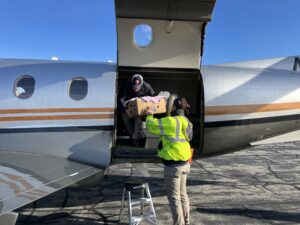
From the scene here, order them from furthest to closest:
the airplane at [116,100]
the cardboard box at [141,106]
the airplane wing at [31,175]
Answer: the airplane at [116,100], the cardboard box at [141,106], the airplane wing at [31,175]

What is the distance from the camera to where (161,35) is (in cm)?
628

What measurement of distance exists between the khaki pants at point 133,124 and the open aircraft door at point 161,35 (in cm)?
102

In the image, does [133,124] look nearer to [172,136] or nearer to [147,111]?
[147,111]

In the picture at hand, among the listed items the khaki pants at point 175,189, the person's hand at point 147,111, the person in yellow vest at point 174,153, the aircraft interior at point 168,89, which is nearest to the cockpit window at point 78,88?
the aircraft interior at point 168,89

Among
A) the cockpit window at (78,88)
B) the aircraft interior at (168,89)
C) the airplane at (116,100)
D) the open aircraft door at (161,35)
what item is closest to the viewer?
the open aircraft door at (161,35)

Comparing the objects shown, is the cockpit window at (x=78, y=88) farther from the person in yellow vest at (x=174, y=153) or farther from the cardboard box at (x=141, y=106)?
the person in yellow vest at (x=174, y=153)

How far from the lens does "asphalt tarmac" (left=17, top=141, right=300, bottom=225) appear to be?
6.14 meters

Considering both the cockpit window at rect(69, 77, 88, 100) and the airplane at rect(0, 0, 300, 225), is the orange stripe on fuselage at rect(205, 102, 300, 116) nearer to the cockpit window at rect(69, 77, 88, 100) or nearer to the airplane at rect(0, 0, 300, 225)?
the airplane at rect(0, 0, 300, 225)

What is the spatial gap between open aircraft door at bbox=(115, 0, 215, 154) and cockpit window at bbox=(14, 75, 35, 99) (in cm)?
173

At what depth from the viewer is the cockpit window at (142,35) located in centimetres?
608

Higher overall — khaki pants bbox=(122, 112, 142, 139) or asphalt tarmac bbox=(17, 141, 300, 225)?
khaki pants bbox=(122, 112, 142, 139)

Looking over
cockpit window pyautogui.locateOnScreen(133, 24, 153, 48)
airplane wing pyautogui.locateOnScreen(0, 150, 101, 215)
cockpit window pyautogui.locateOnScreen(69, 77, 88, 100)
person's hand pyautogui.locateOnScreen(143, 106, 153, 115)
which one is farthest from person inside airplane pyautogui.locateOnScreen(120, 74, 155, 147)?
airplane wing pyautogui.locateOnScreen(0, 150, 101, 215)

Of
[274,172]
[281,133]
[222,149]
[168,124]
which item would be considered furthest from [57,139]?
[274,172]

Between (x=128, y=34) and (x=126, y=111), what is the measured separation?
4.72ft
